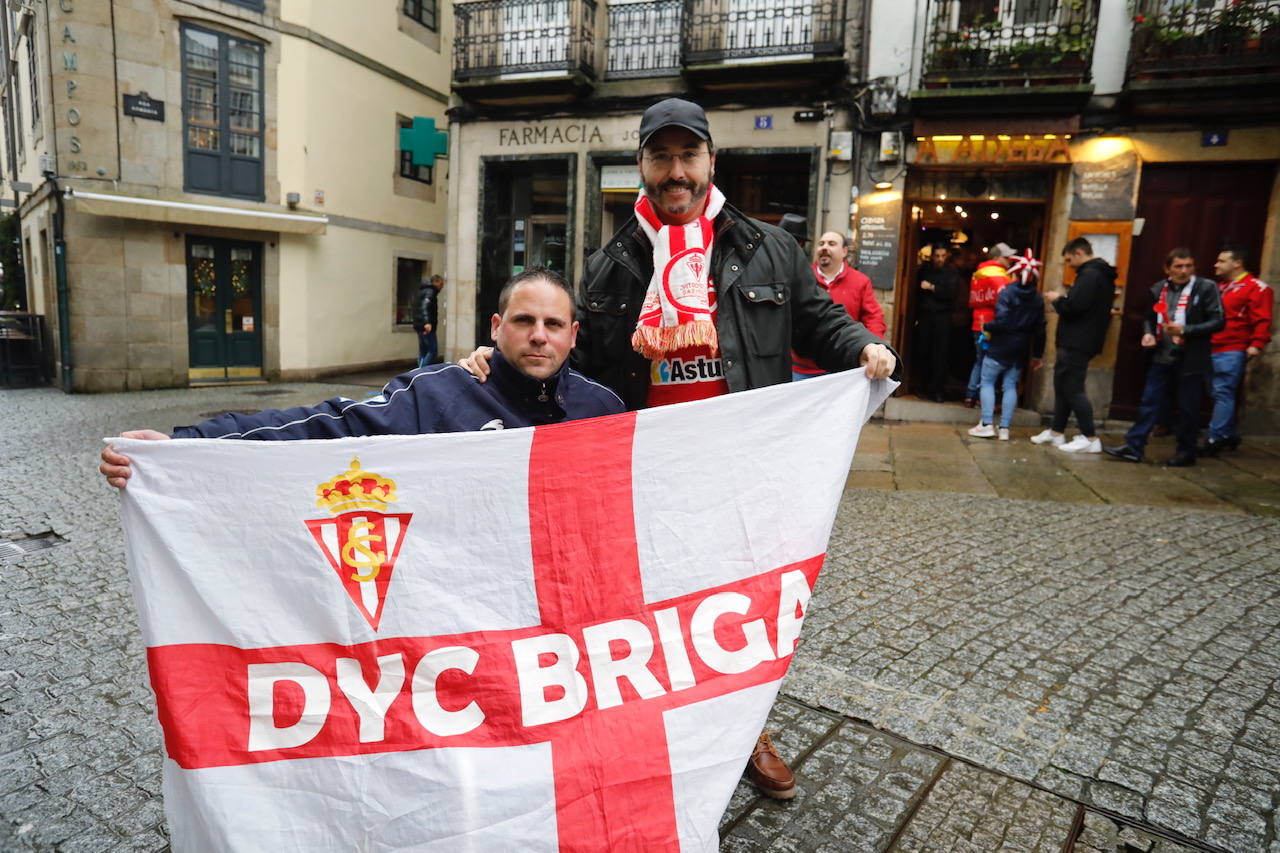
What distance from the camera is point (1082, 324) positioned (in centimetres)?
810

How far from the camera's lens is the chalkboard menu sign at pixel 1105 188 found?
9727mm

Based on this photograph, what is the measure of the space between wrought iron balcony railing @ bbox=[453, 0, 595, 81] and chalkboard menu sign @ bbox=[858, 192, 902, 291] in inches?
205

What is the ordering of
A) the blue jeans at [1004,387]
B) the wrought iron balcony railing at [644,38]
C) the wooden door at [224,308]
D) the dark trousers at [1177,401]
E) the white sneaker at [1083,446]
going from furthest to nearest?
the wooden door at [224,308] < the wrought iron balcony railing at [644,38] < the blue jeans at [1004,387] < the white sneaker at [1083,446] < the dark trousers at [1177,401]

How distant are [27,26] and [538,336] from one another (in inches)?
678

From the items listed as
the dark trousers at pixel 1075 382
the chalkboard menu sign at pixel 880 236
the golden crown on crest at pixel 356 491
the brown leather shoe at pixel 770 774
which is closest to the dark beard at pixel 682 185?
the golden crown on crest at pixel 356 491

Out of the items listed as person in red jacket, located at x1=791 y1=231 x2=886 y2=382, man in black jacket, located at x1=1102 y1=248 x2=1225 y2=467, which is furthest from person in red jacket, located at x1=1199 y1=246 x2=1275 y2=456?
person in red jacket, located at x1=791 y1=231 x2=886 y2=382

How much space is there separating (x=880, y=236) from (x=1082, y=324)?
3.40 meters

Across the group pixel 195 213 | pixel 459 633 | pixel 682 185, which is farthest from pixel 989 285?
pixel 195 213

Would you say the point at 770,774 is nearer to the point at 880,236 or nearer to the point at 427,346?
the point at 880,236

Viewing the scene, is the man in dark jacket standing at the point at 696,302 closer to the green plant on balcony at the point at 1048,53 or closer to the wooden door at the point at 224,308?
the green plant on balcony at the point at 1048,53

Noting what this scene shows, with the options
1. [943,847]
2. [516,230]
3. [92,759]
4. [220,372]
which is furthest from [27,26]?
[943,847]

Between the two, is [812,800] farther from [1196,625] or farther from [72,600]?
[72,600]

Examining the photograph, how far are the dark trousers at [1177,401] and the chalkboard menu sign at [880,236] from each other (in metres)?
3.77

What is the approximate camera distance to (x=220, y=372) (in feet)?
47.7
